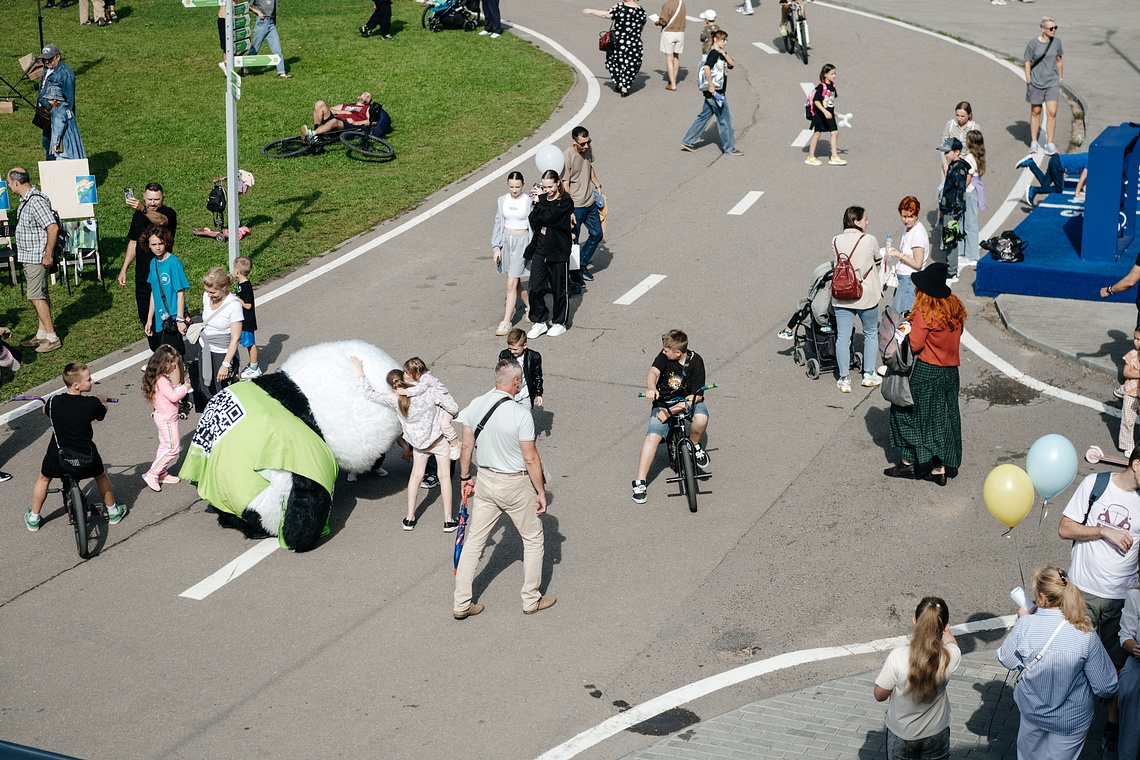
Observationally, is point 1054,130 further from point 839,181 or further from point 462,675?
point 462,675

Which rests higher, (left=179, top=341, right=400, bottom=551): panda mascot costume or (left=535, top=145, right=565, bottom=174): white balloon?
(left=535, top=145, right=565, bottom=174): white balloon

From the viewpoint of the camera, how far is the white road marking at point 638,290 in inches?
596

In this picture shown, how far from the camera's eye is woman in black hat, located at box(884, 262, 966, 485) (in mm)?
10461

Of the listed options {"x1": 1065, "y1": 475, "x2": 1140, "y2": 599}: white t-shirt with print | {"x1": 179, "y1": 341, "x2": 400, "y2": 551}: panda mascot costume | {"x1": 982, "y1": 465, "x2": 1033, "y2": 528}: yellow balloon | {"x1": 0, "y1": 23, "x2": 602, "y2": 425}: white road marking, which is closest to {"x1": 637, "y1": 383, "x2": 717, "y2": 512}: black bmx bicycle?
{"x1": 179, "y1": 341, "x2": 400, "y2": 551}: panda mascot costume

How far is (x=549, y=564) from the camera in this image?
9.86 m

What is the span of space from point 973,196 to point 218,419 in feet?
32.9

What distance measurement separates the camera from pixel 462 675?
8500mm

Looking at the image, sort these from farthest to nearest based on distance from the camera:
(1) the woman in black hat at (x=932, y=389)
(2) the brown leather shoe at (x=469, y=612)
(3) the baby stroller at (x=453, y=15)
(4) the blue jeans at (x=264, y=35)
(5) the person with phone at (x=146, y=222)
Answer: (3) the baby stroller at (x=453, y=15) < (4) the blue jeans at (x=264, y=35) < (5) the person with phone at (x=146, y=222) < (1) the woman in black hat at (x=932, y=389) < (2) the brown leather shoe at (x=469, y=612)

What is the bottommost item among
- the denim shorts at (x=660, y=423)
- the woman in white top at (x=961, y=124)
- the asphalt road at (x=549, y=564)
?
the asphalt road at (x=549, y=564)

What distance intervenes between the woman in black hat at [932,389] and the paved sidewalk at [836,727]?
2.81m

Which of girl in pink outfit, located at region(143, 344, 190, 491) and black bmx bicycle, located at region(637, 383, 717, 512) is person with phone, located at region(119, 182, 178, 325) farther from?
black bmx bicycle, located at region(637, 383, 717, 512)

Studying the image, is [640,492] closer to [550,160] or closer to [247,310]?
[247,310]

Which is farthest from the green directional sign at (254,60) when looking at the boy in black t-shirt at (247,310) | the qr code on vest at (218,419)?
the qr code on vest at (218,419)

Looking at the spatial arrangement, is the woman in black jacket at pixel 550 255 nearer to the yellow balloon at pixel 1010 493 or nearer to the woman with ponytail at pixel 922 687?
the yellow balloon at pixel 1010 493
